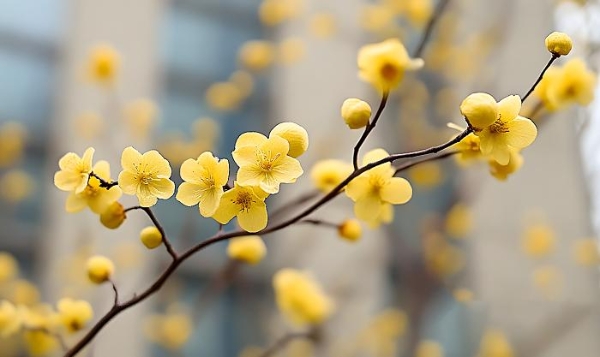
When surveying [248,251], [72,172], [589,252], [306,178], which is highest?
[72,172]

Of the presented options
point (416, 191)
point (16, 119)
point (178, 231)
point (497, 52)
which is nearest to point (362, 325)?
point (416, 191)

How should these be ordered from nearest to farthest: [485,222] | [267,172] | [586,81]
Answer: [267,172] < [586,81] < [485,222]

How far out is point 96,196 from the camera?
18.2 inches

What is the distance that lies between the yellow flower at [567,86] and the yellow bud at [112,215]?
34 centimetres

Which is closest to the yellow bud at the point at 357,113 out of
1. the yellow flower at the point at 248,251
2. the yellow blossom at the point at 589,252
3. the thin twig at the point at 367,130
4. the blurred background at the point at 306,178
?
the thin twig at the point at 367,130

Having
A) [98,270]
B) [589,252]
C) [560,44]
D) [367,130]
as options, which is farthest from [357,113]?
[589,252]

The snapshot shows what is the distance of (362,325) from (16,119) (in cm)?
105

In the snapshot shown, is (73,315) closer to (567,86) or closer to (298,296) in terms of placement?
(298,296)

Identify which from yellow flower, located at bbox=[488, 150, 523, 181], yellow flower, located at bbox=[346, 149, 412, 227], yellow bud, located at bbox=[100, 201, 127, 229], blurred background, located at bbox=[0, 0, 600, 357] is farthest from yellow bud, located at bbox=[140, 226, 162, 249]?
blurred background, located at bbox=[0, 0, 600, 357]

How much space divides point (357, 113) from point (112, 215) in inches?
6.9

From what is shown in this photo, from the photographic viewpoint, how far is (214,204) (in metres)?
0.41

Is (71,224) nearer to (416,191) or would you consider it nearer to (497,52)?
(416,191)

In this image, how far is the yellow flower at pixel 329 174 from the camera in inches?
22.1

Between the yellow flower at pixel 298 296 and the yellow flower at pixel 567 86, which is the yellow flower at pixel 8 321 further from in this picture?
the yellow flower at pixel 567 86
